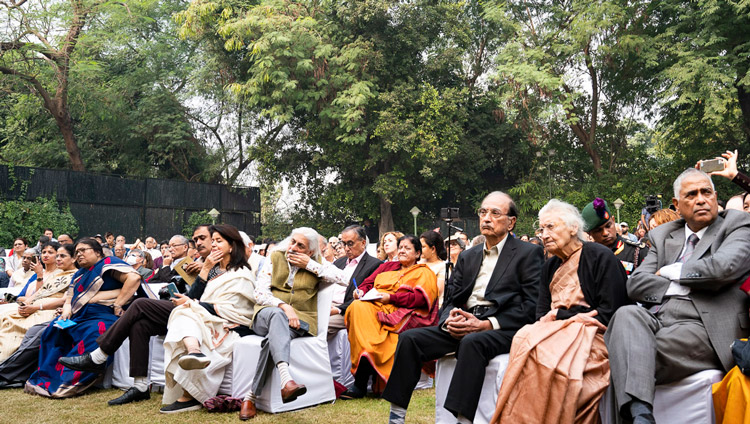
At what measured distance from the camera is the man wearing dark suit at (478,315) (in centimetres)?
364

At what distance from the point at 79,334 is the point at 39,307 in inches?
37.2

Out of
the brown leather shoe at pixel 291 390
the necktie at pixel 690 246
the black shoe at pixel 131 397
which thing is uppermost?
the necktie at pixel 690 246

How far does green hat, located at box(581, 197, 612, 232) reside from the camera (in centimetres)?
421

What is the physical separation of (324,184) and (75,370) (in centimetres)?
2295

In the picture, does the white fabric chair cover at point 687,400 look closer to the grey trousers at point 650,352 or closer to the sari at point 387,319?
the grey trousers at point 650,352

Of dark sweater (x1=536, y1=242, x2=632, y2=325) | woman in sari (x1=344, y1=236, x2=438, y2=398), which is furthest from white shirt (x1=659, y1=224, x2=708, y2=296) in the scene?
woman in sari (x1=344, y1=236, x2=438, y2=398)

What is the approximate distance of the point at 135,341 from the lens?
5082 millimetres

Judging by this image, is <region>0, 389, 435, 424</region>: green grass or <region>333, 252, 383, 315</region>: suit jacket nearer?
<region>0, 389, 435, 424</region>: green grass

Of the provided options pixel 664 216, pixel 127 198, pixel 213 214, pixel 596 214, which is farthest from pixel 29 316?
pixel 213 214

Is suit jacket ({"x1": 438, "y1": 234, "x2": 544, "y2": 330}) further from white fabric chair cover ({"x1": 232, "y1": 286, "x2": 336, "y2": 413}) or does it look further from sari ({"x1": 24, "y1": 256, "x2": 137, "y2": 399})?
sari ({"x1": 24, "y1": 256, "x2": 137, "y2": 399})

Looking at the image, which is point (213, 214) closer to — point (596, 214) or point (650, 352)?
point (596, 214)

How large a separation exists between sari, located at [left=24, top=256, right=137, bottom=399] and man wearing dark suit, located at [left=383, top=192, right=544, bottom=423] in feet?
9.77

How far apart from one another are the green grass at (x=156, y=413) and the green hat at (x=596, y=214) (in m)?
1.73

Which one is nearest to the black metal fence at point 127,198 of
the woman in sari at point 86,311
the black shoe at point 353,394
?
the woman in sari at point 86,311
